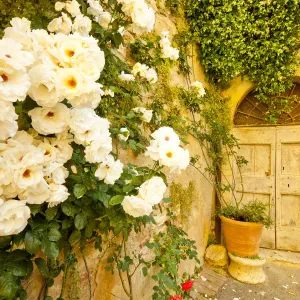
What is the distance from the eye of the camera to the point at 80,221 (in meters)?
1.02

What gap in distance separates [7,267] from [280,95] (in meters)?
3.86

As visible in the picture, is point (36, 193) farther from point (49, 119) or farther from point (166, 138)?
point (166, 138)

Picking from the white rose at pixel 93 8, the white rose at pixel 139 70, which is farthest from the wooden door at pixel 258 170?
the white rose at pixel 93 8

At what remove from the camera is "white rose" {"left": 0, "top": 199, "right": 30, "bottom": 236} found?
664 millimetres

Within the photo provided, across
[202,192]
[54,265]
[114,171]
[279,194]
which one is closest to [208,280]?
[202,192]

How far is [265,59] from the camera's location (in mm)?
3232

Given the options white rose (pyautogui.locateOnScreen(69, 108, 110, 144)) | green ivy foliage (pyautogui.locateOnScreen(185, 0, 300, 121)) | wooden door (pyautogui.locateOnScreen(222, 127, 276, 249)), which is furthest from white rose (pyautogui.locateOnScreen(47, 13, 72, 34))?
wooden door (pyautogui.locateOnScreen(222, 127, 276, 249))

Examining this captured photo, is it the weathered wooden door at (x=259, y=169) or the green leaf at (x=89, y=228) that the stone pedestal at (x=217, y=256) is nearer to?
the weathered wooden door at (x=259, y=169)

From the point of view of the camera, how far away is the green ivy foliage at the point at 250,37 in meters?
3.09

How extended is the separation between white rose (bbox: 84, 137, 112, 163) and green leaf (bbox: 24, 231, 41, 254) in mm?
320

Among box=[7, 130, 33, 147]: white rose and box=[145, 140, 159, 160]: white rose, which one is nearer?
box=[7, 130, 33, 147]: white rose

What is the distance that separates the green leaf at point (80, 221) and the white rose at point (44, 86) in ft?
1.74

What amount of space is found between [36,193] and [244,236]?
282 centimetres

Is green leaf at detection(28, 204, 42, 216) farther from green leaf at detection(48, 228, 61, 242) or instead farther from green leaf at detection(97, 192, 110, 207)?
green leaf at detection(97, 192, 110, 207)
